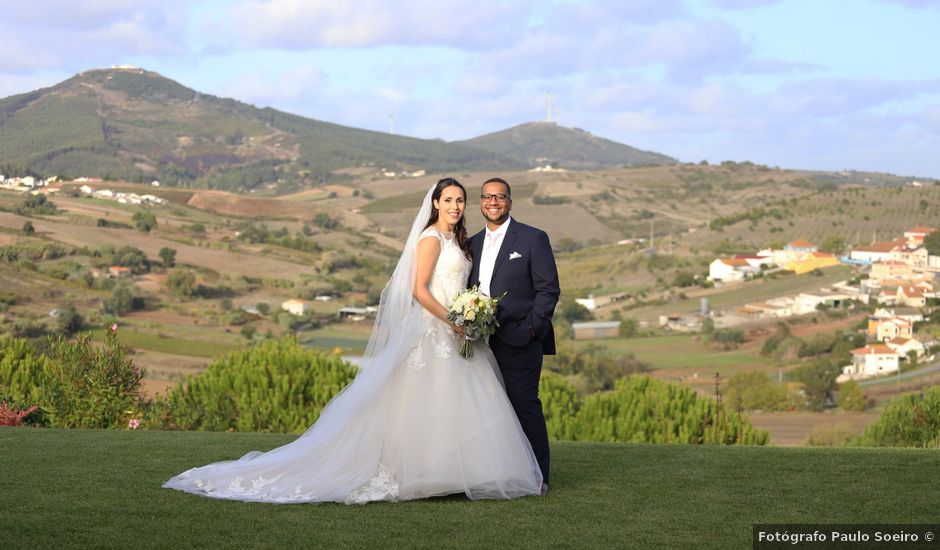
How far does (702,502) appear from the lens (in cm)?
628

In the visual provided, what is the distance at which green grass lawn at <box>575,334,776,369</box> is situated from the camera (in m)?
56.5

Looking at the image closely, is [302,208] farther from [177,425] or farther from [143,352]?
[177,425]

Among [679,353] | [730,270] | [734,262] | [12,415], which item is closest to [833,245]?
[734,262]

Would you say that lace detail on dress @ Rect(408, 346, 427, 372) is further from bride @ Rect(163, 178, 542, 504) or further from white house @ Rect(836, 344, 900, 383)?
white house @ Rect(836, 344, 900, 383)

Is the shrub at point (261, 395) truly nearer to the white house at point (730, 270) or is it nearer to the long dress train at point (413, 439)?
the long dress train at point (413, 439)

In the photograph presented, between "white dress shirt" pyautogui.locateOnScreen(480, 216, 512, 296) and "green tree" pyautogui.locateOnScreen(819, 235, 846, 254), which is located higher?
"white dress shirt" pyautogui.locateOnScreen(480, 216, 512, 296)

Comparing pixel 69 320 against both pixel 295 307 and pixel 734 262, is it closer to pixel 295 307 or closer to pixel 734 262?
pixel 295 307

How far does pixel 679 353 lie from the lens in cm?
5959

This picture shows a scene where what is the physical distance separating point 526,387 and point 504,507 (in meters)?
0.87

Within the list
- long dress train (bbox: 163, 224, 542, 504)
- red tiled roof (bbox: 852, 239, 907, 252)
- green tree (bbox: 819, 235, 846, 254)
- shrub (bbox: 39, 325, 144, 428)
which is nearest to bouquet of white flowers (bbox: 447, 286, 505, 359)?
long dress train (bbox: 163, 224, 542, 504)

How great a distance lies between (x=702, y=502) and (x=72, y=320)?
A: 162 ft

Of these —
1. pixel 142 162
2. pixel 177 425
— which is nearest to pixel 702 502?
pixel 177 425

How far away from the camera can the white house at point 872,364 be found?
53.4m

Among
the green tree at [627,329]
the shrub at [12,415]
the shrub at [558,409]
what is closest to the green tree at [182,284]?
the green tree at [627,329]
